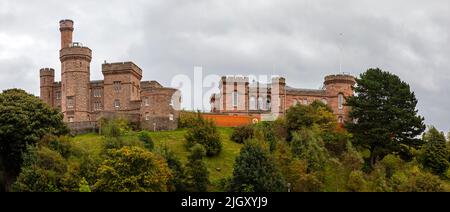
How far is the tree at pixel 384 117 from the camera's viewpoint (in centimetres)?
5569

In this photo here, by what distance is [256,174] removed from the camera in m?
45.7

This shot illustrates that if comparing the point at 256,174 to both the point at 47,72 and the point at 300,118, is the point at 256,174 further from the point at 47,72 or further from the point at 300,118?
the point at 47,72

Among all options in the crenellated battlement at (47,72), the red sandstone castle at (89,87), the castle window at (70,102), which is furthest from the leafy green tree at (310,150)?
the crenellated battlement at (47,72)

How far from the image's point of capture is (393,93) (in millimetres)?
57750

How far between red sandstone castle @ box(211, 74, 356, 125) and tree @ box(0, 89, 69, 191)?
74.9 feet

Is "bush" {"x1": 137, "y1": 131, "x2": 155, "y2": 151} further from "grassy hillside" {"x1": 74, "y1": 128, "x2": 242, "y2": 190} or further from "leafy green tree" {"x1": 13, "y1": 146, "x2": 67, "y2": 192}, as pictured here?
"leafy green tree" {"x1": 13, "y1": 146, "x2": 67, "y2": 192}

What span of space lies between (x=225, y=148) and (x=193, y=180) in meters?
12.1

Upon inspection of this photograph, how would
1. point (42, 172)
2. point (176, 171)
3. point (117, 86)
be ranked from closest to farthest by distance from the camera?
point (42, 172), point (176, 171), point (117, 86)

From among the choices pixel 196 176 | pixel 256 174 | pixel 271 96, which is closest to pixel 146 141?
pixel 196 176

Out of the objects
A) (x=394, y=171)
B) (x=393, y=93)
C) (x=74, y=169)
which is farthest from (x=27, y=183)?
(x=393, y=93)

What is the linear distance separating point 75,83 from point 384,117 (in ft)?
96.0

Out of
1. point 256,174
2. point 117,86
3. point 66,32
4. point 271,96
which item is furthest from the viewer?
point 271,96

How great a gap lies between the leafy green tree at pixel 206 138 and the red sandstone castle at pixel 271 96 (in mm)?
14731

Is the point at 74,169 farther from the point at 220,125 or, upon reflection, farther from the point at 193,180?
the point at 220,125
